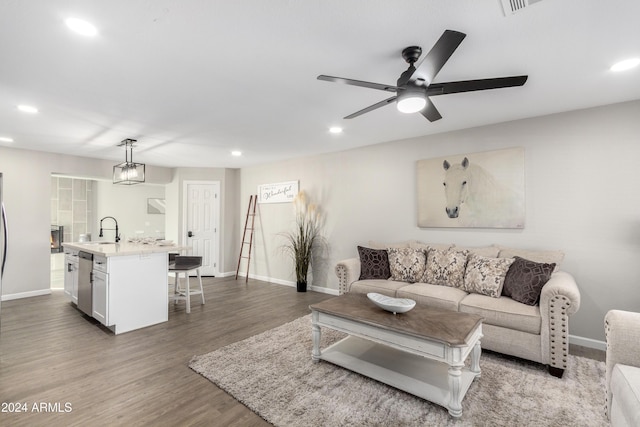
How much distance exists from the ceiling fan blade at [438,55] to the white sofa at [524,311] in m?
2.07

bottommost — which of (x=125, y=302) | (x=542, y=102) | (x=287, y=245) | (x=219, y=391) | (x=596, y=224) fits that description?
(x=219, y=391)

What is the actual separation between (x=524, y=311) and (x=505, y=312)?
0.15 meters

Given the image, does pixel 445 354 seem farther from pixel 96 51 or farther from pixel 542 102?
pixel 96 51

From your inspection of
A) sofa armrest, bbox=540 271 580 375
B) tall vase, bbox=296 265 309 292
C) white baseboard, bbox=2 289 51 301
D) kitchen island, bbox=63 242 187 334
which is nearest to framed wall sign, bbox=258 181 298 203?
tall vase, bbox=296 265 309 292

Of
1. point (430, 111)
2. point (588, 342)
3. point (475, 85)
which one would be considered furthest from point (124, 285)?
point (588, 342)

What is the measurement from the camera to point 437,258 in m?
3.63

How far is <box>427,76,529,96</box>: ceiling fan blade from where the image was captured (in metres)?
1.84

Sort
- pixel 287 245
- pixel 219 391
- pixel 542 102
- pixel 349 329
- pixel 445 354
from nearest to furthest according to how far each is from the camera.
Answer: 1. pixel 445 354
2. pixel 219 391
3. pixel 349 329
4. pixel 542 102
5. pixel 287 245

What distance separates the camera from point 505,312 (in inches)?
106

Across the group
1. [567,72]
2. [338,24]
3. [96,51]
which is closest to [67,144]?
[96,51]

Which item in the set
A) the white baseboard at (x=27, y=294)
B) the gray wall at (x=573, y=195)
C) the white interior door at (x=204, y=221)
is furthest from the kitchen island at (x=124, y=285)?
the gray wall at (x=573, y=195)

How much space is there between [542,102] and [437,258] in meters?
1.93

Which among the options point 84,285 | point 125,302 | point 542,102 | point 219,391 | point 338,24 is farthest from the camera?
point 84,285

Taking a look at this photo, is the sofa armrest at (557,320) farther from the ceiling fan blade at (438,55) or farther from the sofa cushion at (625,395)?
the ceiling fan blade at (438,55)
